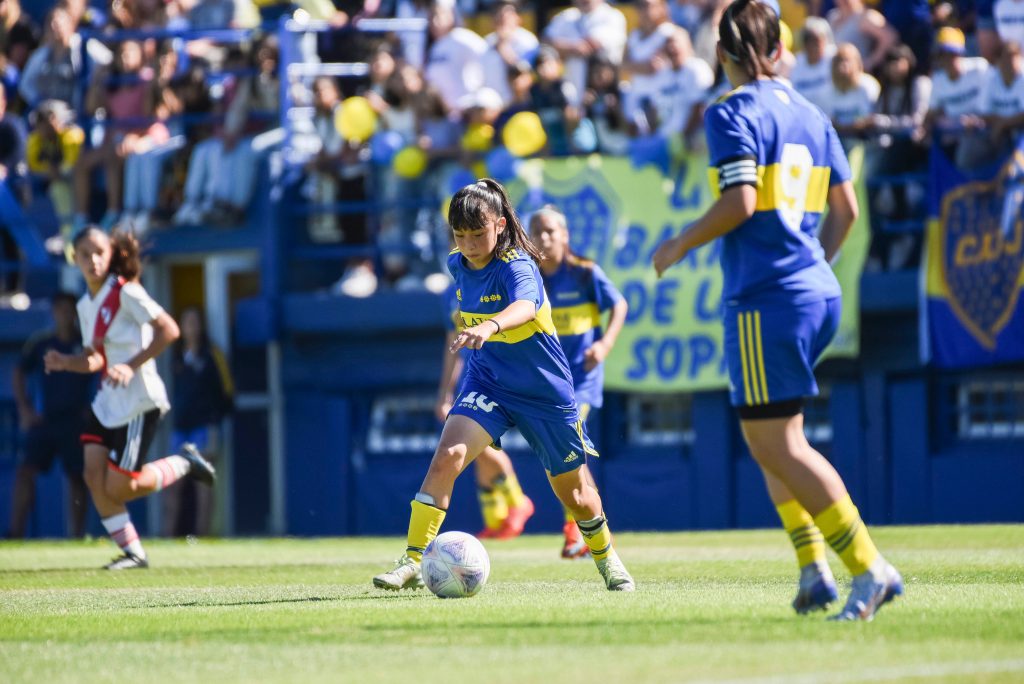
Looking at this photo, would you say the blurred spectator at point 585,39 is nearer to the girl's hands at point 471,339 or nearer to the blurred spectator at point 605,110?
the blurred spectator at point 605,110

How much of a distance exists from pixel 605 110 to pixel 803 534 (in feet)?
34.1

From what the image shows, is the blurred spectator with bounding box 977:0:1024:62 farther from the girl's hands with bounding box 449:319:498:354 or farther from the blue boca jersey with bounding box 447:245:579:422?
the girl's hands with bounding box 449:319:498:354

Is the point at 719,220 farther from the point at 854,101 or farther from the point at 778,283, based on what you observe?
the point at 854,101

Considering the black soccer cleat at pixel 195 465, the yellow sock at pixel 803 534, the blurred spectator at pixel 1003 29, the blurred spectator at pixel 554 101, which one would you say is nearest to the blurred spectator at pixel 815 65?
the blurred spectator at pixel 1003 29

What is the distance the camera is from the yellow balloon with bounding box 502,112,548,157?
17062 mm

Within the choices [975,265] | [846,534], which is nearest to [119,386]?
[846,534]

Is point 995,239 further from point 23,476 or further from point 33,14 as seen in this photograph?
point 33,14

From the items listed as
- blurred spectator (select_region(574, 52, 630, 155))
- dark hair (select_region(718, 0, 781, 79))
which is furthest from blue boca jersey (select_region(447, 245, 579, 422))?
blurred spectator (select_region(574, 52, 630, 155))

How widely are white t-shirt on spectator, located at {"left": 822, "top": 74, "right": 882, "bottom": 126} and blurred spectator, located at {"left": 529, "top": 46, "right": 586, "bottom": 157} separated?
257cm

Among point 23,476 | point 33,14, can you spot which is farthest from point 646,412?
point 33,14

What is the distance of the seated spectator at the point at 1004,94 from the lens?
14.7 m

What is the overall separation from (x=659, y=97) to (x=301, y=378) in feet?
17.1

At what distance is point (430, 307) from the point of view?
704 inches

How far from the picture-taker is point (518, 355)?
8688 millimetres
